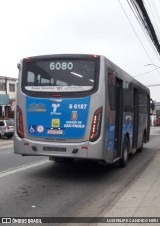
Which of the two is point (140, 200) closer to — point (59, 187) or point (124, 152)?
point (59, 187)

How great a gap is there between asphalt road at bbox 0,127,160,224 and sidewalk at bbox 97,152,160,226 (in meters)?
0.27

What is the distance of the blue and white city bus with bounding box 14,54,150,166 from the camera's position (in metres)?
9.78

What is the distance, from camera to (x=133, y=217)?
249 inches

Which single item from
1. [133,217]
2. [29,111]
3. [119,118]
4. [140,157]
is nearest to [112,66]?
[119,118]

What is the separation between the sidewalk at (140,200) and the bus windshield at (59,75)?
275cm

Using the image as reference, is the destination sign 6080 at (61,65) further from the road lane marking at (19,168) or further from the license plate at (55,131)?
the road lane marking at (19,168)

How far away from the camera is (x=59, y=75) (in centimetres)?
1028

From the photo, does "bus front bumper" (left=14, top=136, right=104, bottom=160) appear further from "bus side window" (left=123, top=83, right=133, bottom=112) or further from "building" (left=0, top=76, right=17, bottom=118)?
"building" (left=0, top=76, right=17, bottom=118)

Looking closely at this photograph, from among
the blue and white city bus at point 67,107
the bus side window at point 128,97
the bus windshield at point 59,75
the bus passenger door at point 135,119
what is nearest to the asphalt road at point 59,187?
the blue and white city bus at point 67,107

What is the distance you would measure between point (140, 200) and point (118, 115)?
4.27m

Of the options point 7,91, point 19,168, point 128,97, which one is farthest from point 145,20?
point 7,91

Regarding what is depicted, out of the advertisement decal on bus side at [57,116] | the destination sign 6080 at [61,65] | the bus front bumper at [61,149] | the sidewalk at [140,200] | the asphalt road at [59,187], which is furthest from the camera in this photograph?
the destination sign 6080 at [61,65]

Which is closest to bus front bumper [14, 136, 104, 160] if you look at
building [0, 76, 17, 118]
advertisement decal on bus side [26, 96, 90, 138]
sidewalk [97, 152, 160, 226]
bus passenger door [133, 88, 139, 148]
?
advertisement decal on bus side [26, 96, 90, 138]

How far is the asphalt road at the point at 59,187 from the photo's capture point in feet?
23.8
